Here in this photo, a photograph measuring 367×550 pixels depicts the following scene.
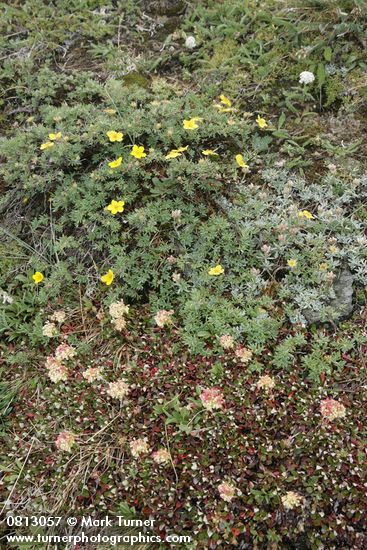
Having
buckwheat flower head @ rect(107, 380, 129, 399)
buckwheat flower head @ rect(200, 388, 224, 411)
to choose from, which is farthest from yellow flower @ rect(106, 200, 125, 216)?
buckwheat flower head @ rect(200, 388, 224, 411)

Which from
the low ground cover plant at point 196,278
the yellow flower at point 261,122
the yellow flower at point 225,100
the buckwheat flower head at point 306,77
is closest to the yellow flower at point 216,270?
the low ground cover plant at point 196,278

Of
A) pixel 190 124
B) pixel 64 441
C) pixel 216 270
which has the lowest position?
pixel 64 441

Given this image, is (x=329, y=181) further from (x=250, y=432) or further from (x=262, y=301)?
(x=250, y=432)

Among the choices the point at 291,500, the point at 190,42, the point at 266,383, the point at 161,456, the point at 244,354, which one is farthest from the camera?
the point at 190,42

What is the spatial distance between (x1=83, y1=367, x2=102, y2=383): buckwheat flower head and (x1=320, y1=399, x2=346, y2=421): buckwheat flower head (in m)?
1.44

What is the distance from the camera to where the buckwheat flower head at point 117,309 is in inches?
136

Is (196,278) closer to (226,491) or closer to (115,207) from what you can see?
(115,207)

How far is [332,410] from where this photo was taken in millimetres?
3020

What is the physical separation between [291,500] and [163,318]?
137 centimetres

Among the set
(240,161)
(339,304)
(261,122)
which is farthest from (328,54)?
(339,304)

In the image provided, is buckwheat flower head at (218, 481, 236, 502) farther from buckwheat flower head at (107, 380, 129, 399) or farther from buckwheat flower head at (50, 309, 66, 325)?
buckwheat flower head at (50, 309, 66, 325)

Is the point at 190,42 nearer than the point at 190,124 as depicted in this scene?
No

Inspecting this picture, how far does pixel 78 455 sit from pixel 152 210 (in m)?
1.80

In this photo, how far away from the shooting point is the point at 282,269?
371cm
